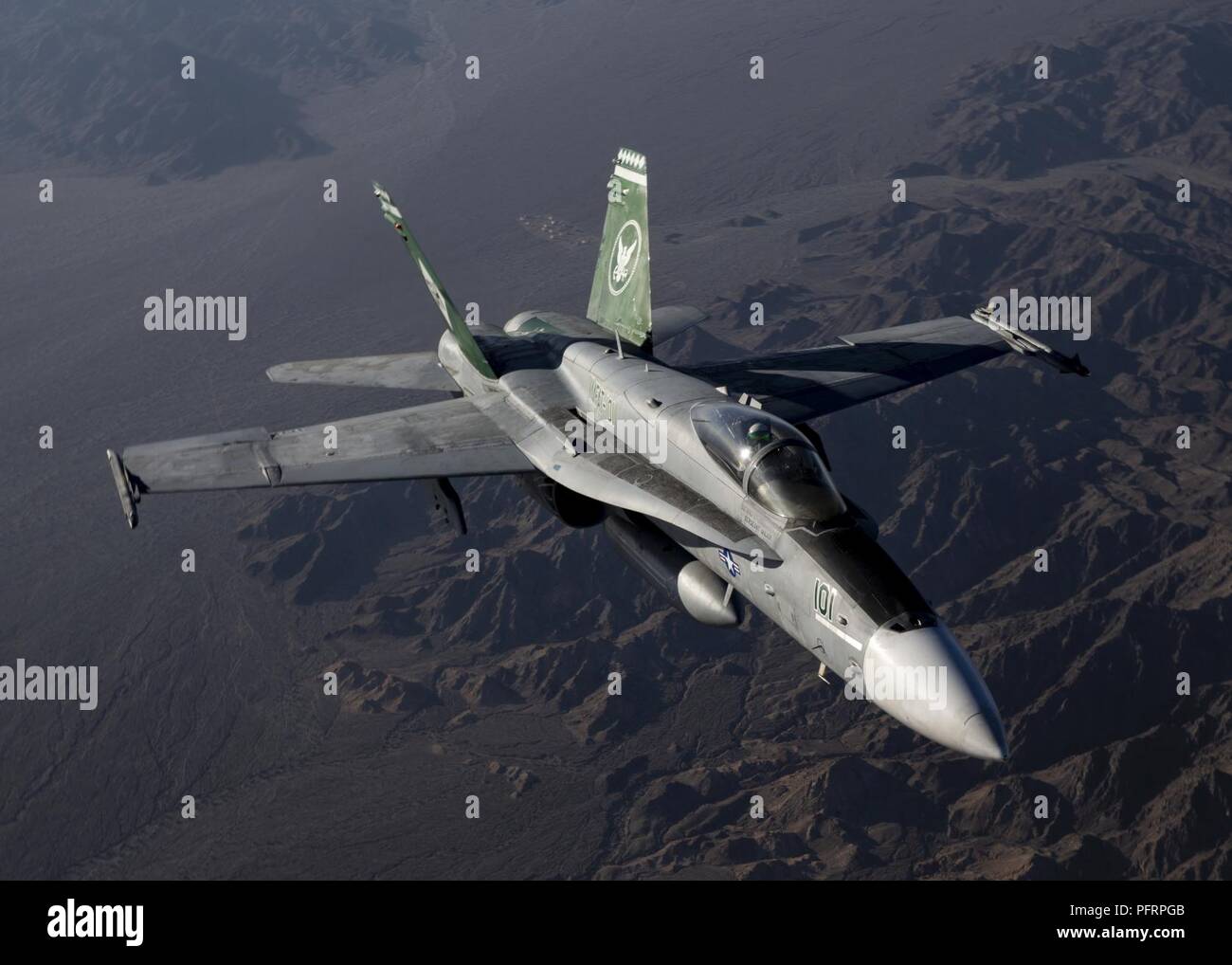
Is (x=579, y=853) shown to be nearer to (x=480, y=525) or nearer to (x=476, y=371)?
(x=480, y=525)

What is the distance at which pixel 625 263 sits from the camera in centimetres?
3862

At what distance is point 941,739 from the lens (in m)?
21.3

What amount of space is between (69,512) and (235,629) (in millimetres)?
43570

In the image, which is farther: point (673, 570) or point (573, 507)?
point (573, 507)

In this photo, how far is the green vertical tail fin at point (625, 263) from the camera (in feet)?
122

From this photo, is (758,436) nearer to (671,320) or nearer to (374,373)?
(671,320)

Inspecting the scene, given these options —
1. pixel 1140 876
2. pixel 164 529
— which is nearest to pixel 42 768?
pixel 164 529

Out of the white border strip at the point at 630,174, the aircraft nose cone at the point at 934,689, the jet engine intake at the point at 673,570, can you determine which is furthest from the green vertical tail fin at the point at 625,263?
the aircraft nose cone at the point at 934,689

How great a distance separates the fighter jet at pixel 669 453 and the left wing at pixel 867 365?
0.07 metres

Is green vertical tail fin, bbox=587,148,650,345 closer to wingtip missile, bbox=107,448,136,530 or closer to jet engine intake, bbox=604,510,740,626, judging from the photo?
jet engine intake, bbox=604,510,740,626

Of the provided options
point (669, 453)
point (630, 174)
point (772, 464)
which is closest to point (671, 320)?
point (630, 174)

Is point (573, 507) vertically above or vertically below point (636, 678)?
above

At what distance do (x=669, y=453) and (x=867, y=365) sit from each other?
10166 millimetres

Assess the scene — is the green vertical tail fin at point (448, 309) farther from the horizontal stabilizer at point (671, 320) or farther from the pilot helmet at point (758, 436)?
the pilot helmet at point (758, 436)
